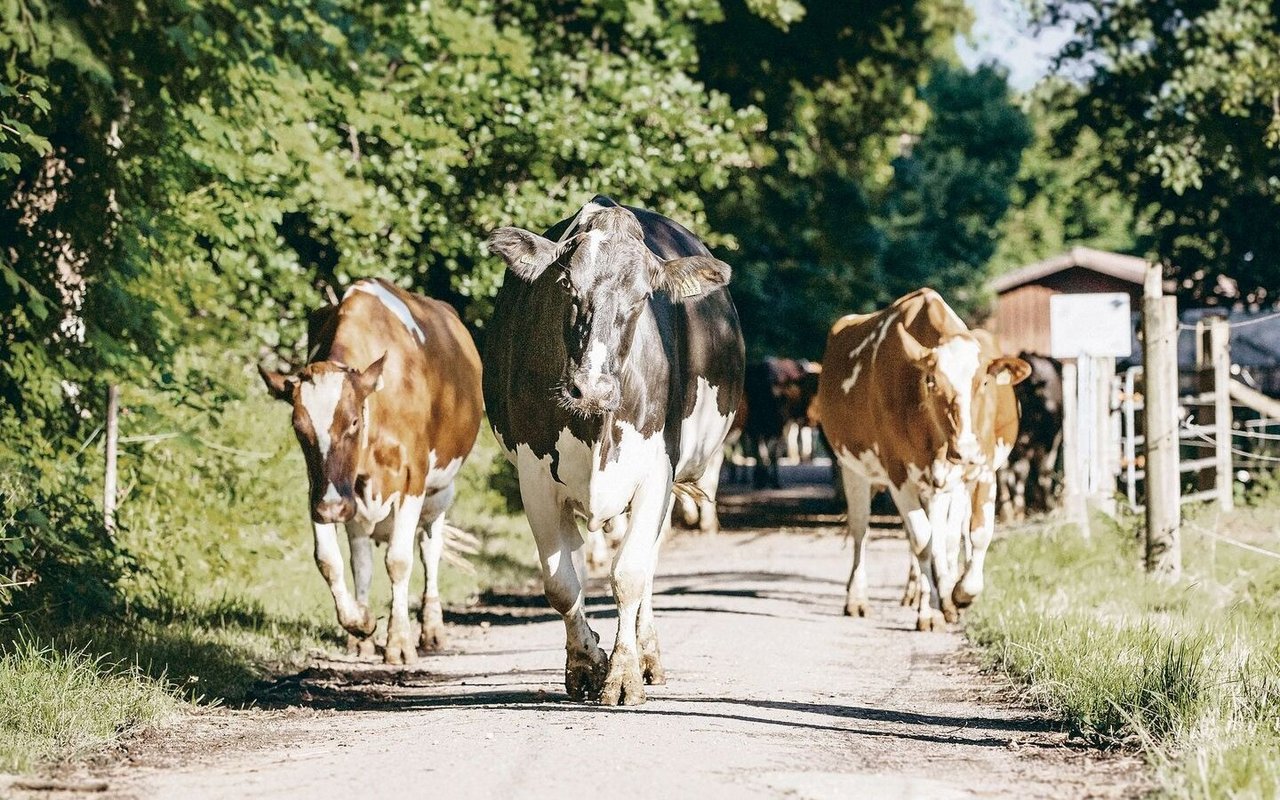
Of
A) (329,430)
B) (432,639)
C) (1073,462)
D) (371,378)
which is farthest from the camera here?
(1073,462)

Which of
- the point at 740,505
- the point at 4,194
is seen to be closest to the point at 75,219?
the point at 4,194

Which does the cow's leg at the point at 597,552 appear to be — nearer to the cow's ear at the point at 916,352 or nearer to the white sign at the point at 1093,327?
the white sign at the point at 1093,327

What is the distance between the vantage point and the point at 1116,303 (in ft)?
54.9

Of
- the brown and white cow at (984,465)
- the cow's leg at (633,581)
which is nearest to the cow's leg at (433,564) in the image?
the cow's leg at (633,581)

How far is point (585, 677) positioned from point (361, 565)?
3.07 meters

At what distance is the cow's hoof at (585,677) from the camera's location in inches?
324

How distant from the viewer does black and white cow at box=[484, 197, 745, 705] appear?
25.7 feet

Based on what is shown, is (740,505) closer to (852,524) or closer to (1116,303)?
(1116,303)

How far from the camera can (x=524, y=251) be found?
8211 mm

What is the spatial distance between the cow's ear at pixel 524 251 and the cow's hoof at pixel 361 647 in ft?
11.2

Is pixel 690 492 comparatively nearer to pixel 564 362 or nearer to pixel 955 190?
pixel 564 362

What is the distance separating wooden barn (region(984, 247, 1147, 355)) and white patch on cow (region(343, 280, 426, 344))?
53.5 meters

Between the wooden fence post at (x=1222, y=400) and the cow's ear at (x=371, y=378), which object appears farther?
the wooden fence post at (x=1222, y=400)

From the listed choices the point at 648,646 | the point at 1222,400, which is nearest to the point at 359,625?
the point at 648,646
